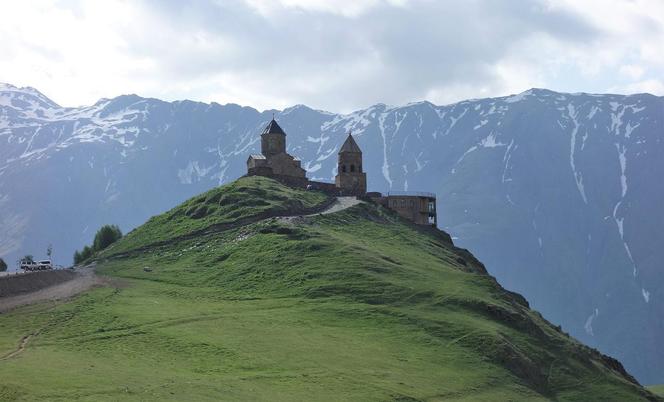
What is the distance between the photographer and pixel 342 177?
16962 centimetres

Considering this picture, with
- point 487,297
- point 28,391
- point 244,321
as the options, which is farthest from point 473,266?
point 28,391

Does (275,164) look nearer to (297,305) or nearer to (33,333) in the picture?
(297,305)

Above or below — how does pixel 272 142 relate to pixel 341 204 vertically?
above

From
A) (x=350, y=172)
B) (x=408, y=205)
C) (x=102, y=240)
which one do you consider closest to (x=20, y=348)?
(x=102, y=240)

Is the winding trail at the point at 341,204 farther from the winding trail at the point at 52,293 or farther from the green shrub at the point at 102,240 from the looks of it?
the winding trail at the point at 52,293

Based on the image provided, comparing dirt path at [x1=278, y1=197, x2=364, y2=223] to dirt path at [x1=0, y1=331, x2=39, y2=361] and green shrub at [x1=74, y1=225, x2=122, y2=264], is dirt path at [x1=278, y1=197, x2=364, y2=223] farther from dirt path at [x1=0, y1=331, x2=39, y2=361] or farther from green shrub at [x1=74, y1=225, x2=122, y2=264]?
dirt path at [x1=0, y1=331, x2=39, y2=361]

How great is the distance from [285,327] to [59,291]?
2640cm

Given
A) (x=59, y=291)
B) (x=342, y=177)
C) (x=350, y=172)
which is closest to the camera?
(x=59, y=291)

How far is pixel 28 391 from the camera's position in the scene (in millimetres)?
55906

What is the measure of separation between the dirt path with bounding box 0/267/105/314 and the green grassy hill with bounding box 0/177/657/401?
6.78 ft

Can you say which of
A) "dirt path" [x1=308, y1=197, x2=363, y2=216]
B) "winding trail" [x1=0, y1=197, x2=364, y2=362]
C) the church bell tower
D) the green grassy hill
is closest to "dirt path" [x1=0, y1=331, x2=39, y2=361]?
"winding trail" [x1=0, y1=197, x2=364, y2=362]

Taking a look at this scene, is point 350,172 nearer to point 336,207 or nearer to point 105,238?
point 336,207

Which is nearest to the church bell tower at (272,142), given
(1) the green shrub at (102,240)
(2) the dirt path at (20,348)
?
(1) the green shrub at (102,240)

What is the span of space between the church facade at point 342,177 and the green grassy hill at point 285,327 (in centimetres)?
2290
